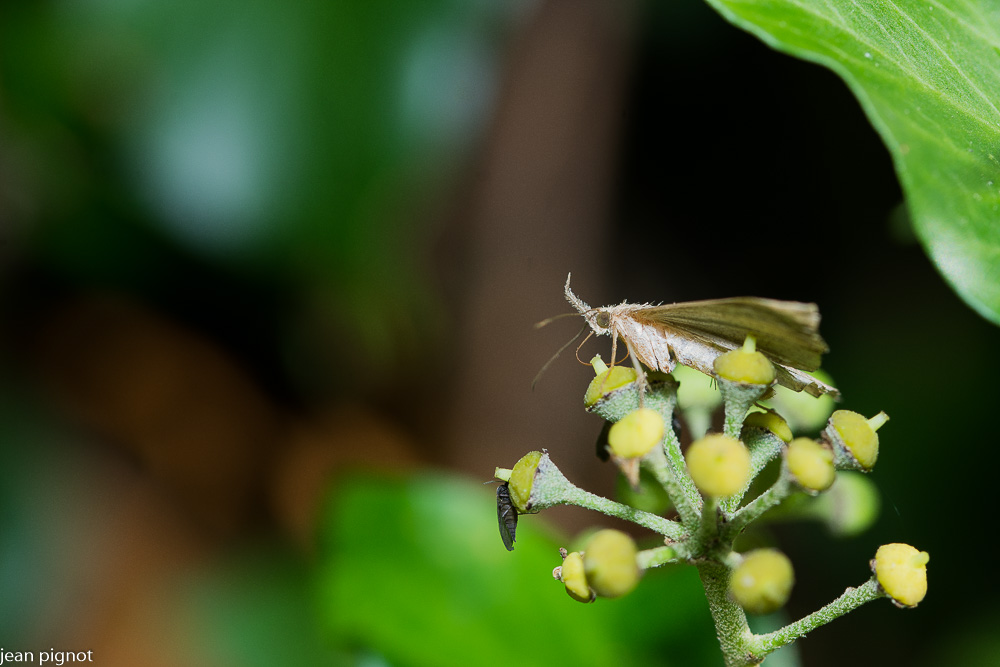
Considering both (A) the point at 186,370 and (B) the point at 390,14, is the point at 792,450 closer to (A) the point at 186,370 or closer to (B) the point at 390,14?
(B) the point at 390,14

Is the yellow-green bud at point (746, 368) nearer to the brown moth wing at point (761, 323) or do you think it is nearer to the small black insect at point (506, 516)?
the brown moth wing at point (761, 323)

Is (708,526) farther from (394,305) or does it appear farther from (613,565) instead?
(394,305)

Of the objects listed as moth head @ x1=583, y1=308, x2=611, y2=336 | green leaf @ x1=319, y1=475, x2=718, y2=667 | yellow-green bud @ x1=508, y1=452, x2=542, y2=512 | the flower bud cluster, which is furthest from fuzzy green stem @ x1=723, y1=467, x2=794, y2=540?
green leaf @ x1=319, y1=475, x2=718, y2=667

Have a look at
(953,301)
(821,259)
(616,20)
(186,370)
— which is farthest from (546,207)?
(186,370)

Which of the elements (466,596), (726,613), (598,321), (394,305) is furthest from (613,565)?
(394,305)

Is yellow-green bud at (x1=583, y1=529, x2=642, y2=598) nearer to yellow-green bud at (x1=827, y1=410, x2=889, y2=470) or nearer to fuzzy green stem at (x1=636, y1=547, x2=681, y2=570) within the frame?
fuzzy green stem at (x1=636, y1=547, x2=681, y2=570)

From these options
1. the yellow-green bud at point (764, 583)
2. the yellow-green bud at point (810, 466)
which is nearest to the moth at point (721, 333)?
the yellow-green bud at point (810, 466)
